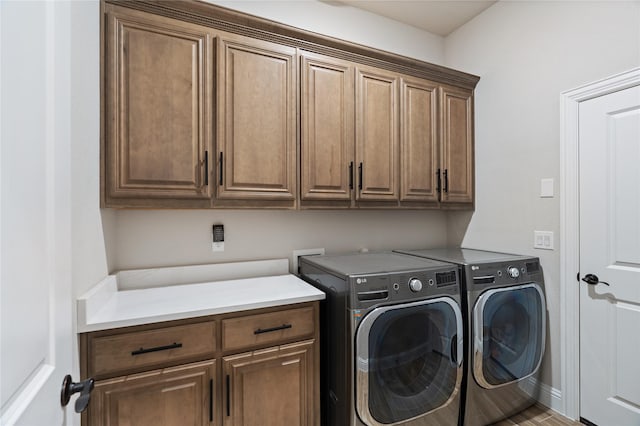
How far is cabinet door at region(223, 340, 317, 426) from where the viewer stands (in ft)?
4.75

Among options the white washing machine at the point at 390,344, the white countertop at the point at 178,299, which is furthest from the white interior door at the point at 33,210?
the white washing machine at the point at 390,344

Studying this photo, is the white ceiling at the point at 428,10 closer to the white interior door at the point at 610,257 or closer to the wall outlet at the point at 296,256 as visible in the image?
the white interior door at the point at 610,257

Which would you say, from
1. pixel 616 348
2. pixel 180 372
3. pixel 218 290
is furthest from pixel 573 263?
pixel 180 372

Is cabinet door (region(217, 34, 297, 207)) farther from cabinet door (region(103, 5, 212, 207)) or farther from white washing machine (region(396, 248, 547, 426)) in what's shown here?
white washing machine (region(396, 248, 547, 426))

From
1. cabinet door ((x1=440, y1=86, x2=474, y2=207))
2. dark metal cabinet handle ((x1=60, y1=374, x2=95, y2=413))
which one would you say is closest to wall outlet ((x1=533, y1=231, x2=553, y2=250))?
cabinet door ((x1=440, y1=86, x2=474, y2=207))

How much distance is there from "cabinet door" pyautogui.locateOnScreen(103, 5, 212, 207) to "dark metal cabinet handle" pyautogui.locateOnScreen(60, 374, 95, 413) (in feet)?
3.29

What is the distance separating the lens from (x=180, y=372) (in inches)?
53.3

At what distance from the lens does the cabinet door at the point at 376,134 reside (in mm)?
2082

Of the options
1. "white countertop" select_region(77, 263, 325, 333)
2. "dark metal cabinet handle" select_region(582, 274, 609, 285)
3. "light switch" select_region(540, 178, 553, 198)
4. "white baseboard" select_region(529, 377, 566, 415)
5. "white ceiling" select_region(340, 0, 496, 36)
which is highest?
"white ceiling" select_region(340, 0, 496, 36)

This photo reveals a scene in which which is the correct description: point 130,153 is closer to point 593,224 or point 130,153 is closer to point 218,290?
point 218,290

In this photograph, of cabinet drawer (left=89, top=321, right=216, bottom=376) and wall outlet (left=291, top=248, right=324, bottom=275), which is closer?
cabinet drawer (left=89, top=321, right=216, bottom=376)

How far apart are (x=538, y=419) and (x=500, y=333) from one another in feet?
2.16

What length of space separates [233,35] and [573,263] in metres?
2.52

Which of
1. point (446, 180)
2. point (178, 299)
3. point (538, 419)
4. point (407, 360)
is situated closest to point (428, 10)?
point (446, 180)
